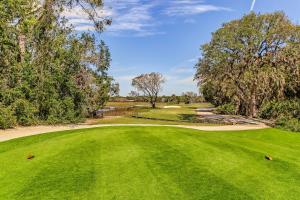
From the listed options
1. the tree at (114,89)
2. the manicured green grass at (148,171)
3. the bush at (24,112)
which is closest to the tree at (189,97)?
the tree at (114,89)

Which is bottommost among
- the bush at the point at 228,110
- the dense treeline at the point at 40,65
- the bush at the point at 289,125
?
the bush at the point at 289,125

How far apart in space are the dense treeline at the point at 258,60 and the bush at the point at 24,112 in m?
20.2

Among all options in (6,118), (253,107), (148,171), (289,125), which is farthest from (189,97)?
(148,171)

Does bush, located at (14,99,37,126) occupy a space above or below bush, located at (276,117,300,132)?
above

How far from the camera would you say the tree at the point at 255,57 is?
34.5m

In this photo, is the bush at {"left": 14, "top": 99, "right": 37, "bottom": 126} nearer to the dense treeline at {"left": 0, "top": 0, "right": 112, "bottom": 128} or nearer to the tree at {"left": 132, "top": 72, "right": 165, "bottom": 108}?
the dense treeline at {"left": 0, "top": 0, "right": 112, "bottom": 128}

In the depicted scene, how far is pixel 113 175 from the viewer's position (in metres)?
8.05

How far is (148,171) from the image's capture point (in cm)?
835

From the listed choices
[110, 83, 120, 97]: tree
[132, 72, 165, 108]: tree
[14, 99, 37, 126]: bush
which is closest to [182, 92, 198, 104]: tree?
[132, 72, 165, 108]: tree

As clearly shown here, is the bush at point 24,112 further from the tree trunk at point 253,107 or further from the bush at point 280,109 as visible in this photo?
the tree trunk at point 253,107

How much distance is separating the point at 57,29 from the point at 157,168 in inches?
956

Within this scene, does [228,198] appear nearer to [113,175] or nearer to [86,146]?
[113,175]

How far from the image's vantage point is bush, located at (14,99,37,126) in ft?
79.5

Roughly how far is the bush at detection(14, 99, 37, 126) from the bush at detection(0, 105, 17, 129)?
1406 millimetres
